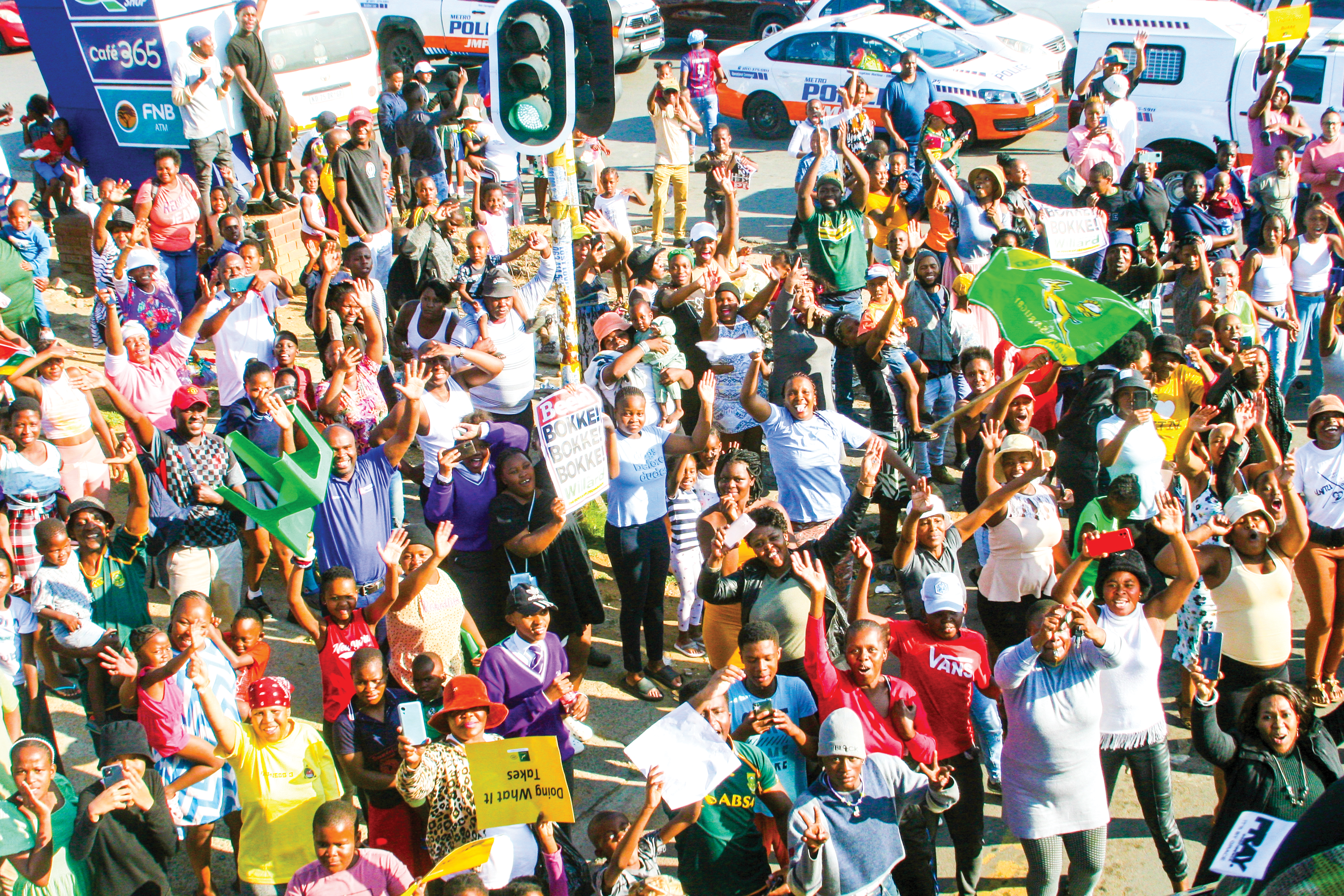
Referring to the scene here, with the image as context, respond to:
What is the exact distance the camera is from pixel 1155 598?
17.7 ft

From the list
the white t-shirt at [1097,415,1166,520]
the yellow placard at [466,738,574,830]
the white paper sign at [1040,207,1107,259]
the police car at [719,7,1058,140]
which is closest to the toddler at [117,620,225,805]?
the yellow placard at [466,738,574,830]

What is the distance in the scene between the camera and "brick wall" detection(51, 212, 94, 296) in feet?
37.9

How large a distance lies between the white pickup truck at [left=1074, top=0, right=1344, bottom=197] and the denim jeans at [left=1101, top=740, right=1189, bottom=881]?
9.50 metres

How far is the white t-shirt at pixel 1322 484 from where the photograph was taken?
6129 mm

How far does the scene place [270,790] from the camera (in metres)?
4.88

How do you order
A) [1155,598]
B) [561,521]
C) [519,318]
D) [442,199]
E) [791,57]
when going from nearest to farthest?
1. [1155,598]
2. [561,521]
3. [519,318]
4. [442,199]
5. [791,57]

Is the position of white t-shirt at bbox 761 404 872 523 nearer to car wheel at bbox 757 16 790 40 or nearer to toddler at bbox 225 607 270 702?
toddler at bbox 225 607 270 702

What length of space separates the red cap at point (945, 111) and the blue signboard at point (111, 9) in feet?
29.2

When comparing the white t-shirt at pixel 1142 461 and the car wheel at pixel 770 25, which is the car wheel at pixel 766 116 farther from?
the white t-shirt at pixel 1142 461

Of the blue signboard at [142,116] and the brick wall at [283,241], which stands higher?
the blue signboard at [142,116]

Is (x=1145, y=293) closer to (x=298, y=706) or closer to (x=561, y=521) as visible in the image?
(x=561, y=521)

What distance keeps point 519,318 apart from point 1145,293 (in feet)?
15.1

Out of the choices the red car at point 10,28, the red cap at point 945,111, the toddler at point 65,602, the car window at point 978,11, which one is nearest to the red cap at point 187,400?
the toddler at point 65,602

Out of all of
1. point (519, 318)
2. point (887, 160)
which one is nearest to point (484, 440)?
point (519, 318)
